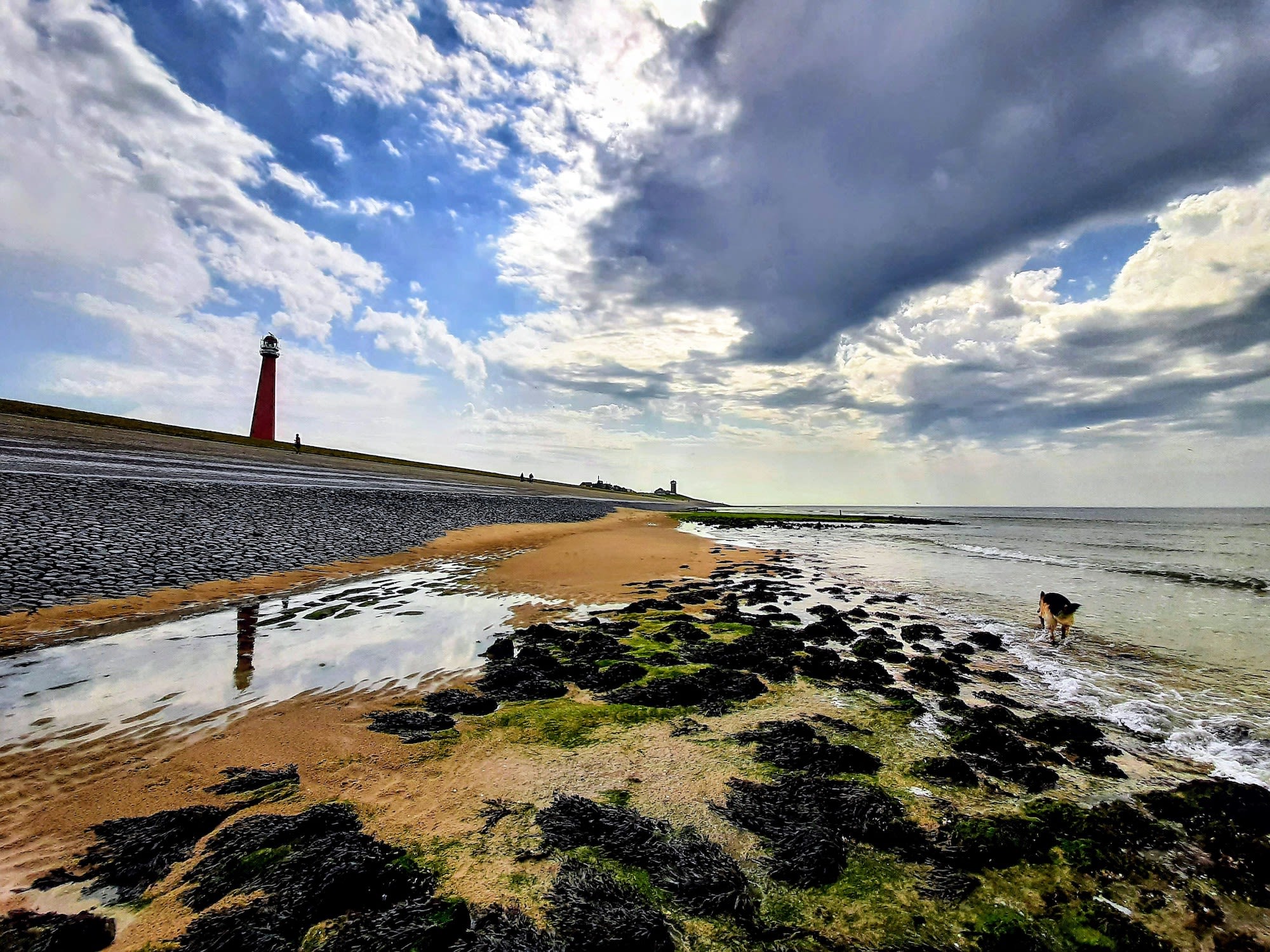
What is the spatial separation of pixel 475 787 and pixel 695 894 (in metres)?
2.37

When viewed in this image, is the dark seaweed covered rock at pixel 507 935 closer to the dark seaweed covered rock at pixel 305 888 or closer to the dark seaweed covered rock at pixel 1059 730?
the dark seaweed covered rock at pixel 305 888

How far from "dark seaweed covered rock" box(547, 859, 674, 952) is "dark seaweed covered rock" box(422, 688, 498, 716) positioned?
341 centimetres

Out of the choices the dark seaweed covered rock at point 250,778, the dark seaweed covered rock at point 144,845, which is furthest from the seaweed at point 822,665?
the dark seaweed covered rock at point 144,845

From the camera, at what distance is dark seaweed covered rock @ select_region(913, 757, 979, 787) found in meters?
5.34

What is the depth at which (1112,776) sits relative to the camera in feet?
18.3

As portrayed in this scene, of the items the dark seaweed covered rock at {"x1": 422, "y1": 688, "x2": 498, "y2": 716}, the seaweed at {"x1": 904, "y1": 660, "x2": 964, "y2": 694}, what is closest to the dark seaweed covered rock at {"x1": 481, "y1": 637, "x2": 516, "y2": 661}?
the dark seaweed covered rock at {"x1": 422, "y1": 688, "x2": 498, "y2": 716}

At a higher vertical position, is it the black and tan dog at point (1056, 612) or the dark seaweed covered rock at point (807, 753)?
the black and tan dog at point (1056, 612)

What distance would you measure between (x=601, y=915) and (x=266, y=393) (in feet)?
321

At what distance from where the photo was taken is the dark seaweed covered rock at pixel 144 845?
3.62 metres

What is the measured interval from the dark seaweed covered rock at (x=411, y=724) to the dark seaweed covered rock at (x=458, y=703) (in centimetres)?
19

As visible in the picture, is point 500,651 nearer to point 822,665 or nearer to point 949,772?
point 822,665

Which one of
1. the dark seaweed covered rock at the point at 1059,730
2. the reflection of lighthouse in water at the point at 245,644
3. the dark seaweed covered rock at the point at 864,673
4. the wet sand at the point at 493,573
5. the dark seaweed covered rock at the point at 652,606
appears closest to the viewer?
the dark seaweed covered rock at the point at 1059,730

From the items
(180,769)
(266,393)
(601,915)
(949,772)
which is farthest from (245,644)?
(266,393)

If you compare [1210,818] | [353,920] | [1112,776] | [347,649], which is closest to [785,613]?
[1112,776]
